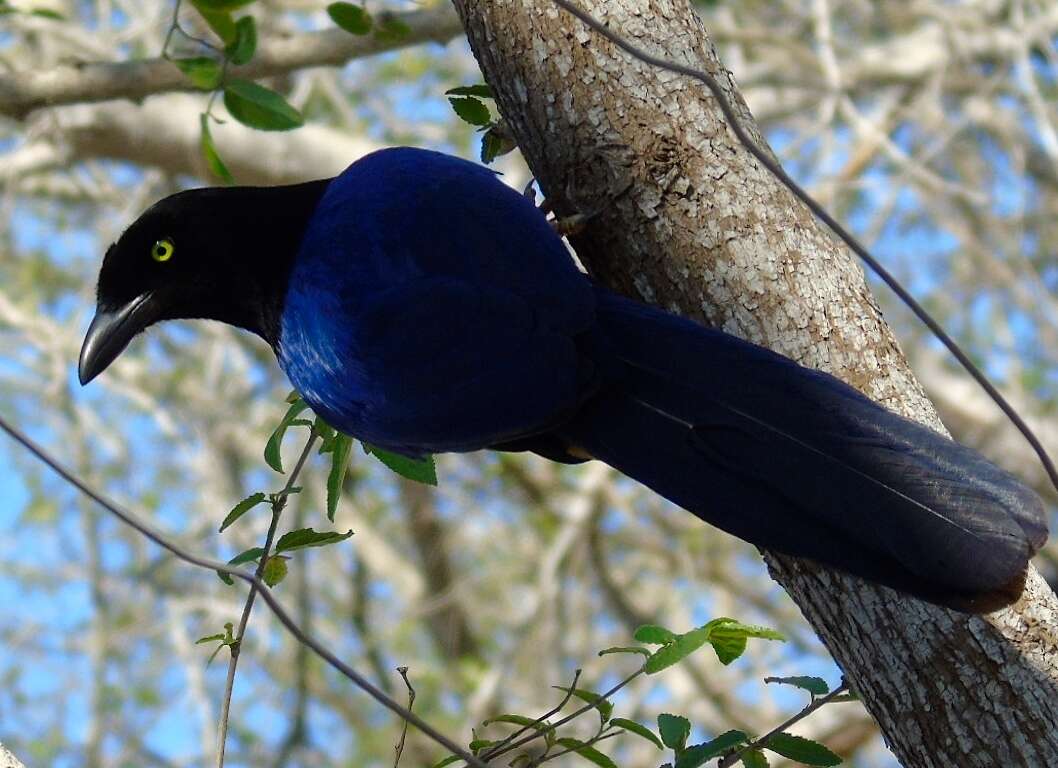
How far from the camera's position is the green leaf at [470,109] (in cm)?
312

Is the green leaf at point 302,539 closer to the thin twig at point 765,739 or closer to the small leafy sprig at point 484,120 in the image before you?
the thin twig at point 765,739

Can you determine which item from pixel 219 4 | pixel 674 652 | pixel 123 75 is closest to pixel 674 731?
pixel 674 652

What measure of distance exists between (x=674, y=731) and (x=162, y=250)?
69.1 inches

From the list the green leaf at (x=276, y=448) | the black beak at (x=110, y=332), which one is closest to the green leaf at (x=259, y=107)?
the black beak at (x=110, y=332)

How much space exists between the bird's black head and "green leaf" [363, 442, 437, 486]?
50 centimetres

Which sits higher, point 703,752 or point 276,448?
point 276,448

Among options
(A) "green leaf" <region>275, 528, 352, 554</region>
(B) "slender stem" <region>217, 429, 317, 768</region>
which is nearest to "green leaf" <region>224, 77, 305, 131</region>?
(B) "slender stem" <region>217, 429, 317, 768</region>

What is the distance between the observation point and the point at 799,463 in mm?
2393

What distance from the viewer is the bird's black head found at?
326 centimetres

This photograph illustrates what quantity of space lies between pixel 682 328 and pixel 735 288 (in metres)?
0.12

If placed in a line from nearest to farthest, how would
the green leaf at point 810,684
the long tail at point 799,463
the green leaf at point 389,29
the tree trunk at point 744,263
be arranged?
the long tail at point 799,463
the tree trunk at point 744,263
the green leaf at point 810,684
the green leaf at point 389,29

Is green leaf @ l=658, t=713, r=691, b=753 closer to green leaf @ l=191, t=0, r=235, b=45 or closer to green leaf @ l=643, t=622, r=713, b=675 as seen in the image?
green leaf @ l=643, t=622, r=713, b=675

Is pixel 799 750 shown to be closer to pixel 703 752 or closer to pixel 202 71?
pixel 703 752

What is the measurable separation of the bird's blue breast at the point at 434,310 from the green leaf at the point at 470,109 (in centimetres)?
12
